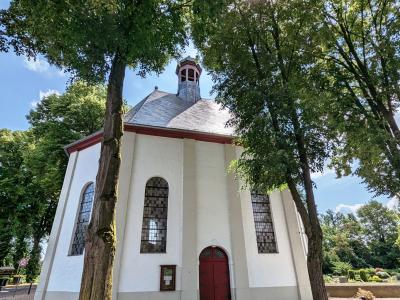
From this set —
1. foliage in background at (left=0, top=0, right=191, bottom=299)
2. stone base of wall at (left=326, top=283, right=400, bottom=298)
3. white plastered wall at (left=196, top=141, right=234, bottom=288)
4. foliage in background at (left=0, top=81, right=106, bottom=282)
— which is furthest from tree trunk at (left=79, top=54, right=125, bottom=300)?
stone base of wall at (left=326, top=283, right=400, bottom=298)

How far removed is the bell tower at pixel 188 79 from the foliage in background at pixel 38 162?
5532 millimetres

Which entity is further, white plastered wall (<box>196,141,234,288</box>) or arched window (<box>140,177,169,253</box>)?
white plastered wall (<box>196,141,234,288</box>)

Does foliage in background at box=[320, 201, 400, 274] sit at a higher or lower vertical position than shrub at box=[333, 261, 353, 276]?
higher

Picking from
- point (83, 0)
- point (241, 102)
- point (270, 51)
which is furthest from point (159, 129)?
point (83, 0)

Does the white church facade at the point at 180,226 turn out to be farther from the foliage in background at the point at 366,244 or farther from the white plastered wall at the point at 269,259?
the foliage in background at the point at 366,244

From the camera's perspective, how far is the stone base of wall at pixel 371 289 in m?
13.8

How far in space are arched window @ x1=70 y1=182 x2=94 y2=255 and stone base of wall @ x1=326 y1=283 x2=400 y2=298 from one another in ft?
44.1

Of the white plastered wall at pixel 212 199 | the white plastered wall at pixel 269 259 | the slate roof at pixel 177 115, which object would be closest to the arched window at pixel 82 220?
the slate roof at pixel 177 115

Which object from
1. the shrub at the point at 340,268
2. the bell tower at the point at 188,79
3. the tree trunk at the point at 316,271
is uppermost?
the bell tower at the point at 188,79

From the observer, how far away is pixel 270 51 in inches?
378

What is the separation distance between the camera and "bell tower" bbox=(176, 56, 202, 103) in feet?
57.0

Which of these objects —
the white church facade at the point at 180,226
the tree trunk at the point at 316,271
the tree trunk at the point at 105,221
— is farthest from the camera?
the white church facade at the point at 180,226

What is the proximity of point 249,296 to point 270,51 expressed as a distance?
30.0 ft

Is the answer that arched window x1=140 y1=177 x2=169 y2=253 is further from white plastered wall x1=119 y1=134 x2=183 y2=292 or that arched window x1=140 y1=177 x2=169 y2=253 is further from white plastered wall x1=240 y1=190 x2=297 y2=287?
white plastered wall x1=240 y1=190 x2=297 y2=287
